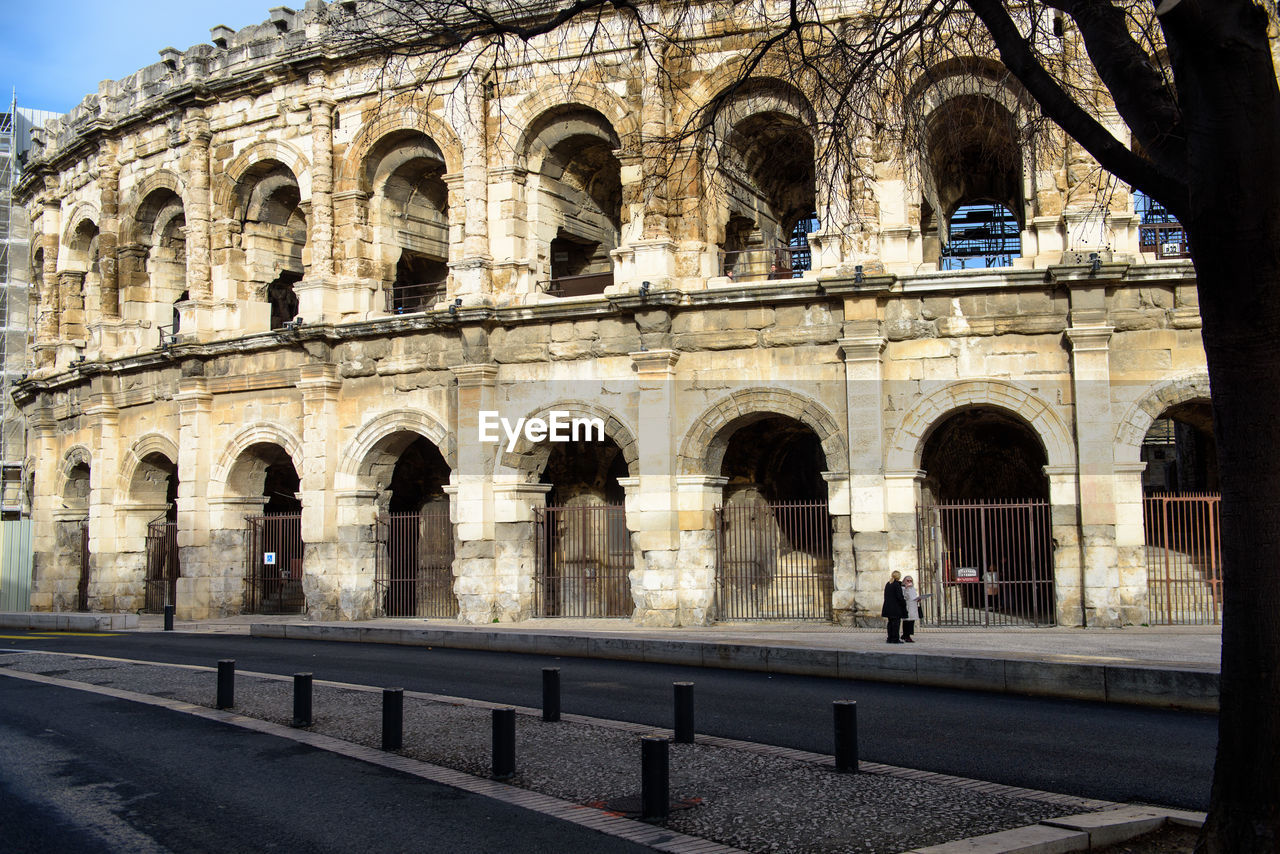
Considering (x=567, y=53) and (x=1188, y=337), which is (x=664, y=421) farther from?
(x=1188, y=337)

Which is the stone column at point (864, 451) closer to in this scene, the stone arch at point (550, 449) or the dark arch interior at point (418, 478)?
the stone arch at point (550, 449)

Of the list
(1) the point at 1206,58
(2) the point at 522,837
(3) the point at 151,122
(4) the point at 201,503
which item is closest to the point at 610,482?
(4) the point at 201,503

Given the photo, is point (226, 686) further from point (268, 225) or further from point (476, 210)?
point (268, 225)

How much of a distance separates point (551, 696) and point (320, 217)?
46.3ft

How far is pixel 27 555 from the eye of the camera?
1054 inches

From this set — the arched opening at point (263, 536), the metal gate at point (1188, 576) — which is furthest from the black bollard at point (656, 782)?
the arched opening at point (263, 536)

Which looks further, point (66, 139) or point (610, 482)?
point (66, 139)

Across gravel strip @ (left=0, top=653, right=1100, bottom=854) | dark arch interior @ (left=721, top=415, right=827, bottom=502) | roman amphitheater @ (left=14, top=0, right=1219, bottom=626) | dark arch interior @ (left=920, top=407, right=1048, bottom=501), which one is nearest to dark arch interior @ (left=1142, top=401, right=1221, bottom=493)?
roman amphitheater @ (left=14, top=0, right=1219, bottom=626)

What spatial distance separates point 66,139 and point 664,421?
18.1 m

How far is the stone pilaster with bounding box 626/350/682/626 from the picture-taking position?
17.6 metres

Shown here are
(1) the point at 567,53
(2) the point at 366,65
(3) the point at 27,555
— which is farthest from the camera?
(3) the point at 27,555

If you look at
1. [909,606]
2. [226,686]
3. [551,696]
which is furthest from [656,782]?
[909,606]

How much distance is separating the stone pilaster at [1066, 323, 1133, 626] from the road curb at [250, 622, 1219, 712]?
5.74 metres

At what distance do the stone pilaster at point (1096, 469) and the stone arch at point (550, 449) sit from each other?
6.59 metres
